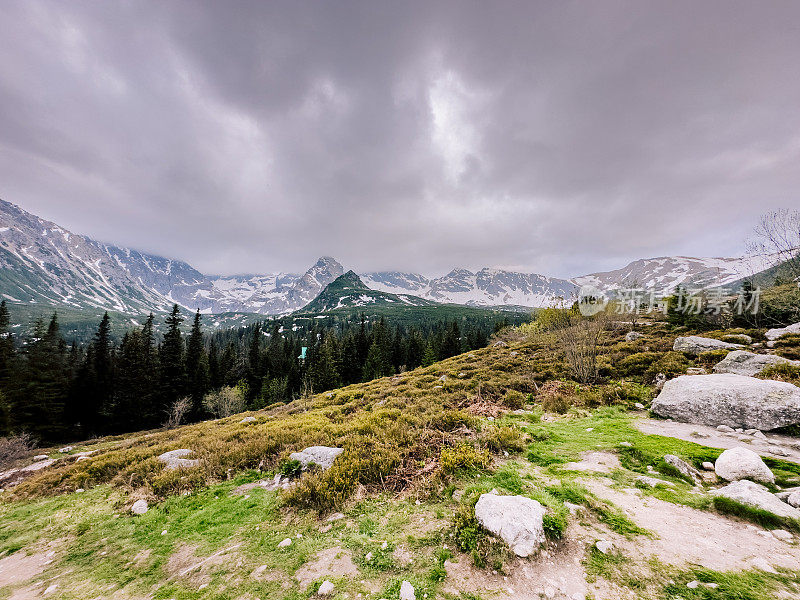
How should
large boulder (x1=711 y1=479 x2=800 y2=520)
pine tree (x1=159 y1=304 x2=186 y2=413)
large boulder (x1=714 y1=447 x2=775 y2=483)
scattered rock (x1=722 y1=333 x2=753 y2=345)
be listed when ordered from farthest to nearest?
pine tree (x1=159 y1=304 x2=186 y2=413) < scattered rock (x1=722 y1=333 x2=753 y2=345) < large boulder (x1=714 y1=447 x2=775 y2=483) < large boulder (x1=711 y1=479 x2=800 y2=520)

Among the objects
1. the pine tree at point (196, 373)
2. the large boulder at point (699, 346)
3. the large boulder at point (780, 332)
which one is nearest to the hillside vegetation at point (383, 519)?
the large boulder at point (699, 346)

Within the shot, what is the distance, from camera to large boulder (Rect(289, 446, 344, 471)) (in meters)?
7.41

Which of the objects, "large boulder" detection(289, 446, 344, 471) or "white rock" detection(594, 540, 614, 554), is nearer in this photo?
"white rock" detection(594, 540, 614, 554)

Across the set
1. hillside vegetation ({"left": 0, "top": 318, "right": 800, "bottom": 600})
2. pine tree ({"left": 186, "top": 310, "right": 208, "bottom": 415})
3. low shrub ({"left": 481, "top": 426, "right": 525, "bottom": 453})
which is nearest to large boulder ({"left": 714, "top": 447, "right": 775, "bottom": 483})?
hillside vegetation ({"left": 0, "top": 318, "right": 800, "bottom": 600})

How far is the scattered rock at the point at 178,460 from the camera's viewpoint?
8625 millimetres

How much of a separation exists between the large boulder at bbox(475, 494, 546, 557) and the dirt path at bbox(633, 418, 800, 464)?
245 inches

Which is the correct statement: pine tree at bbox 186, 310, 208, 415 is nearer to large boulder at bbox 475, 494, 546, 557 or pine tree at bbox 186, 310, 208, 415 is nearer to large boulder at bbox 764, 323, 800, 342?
large boulder at bbox 475, 494, 546, 557

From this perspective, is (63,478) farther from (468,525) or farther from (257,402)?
(257,402)

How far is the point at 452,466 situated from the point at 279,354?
69250 millimetres

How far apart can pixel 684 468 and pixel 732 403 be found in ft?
16.4

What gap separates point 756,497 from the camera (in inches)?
181

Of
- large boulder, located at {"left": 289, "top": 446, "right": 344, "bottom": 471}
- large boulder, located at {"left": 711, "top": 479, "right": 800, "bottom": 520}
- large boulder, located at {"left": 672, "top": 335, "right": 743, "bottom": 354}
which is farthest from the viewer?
large boulder, located at {"left": 672, "top": 335, "right": 743, "bottom": 354}

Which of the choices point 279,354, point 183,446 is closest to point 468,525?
point 183,446

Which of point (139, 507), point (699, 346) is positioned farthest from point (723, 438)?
point (139, 507)
